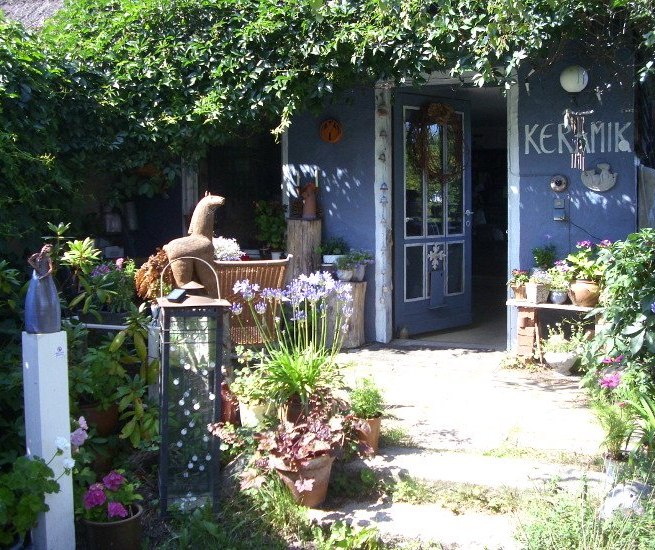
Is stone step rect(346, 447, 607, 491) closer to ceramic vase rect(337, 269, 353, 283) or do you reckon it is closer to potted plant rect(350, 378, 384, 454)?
potted plant rect(350, 378, 384, 454)

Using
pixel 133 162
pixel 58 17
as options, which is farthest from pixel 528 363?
pixel 58 17

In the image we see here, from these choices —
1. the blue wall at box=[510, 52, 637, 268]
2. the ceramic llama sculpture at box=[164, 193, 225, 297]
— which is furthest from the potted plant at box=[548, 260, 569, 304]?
the ceramic llama sculpture at box=[164, 193, 225, 297]

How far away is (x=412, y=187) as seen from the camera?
7727 millimetres

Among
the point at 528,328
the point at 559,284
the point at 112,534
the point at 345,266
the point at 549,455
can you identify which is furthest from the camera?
the point at 345,266

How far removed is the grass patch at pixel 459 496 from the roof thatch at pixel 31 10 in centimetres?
642

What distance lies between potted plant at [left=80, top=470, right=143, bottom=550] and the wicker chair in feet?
5.94

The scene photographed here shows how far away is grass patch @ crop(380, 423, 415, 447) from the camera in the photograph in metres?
4.65

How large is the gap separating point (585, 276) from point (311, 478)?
124 inches

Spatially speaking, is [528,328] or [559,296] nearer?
[559,296]

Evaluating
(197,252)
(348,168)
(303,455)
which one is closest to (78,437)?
(303,455)

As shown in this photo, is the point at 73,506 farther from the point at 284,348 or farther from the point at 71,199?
the point at 71,199

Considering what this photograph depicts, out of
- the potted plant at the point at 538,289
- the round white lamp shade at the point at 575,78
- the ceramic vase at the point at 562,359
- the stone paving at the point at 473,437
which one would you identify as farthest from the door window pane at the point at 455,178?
the ceramic vase at the point at 562,359

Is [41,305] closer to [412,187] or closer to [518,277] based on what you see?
[518,277]

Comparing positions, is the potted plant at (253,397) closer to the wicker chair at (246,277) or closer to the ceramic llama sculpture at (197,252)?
the ceramic llama sculpture at (197,252)
